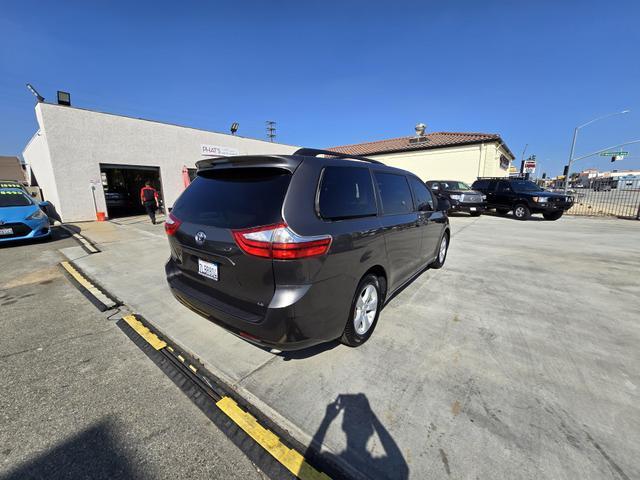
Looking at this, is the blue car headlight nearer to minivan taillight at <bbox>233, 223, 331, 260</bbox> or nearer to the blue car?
the blue car

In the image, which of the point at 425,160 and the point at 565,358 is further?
the point at 425,160

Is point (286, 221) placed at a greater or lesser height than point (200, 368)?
greater

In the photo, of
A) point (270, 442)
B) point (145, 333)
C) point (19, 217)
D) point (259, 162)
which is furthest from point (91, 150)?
point (270, 442)

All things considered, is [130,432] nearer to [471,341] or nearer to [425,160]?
[471,341]

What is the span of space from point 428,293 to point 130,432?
3.74 meters

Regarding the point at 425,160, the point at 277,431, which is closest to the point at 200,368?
the point at 277,431

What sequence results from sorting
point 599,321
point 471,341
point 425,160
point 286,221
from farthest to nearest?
point 425,160, point 599,321, point 471,341, point 286,221

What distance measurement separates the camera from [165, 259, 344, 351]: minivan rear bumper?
1970 mm

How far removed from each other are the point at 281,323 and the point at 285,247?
546 millimetres

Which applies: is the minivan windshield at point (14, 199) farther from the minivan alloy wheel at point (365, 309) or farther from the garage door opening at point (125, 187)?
the minivan alloy wheel at point (365, 309)

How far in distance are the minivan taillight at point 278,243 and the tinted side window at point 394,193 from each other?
4.45 ft

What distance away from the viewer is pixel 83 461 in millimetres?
1684

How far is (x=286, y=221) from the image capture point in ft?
6.39

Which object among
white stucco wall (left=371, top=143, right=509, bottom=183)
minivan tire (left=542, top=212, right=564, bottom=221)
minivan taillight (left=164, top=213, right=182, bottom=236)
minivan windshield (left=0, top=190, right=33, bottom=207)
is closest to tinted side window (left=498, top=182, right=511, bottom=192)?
minivan tire (left=542, top=212, right=564, bottom=221)
